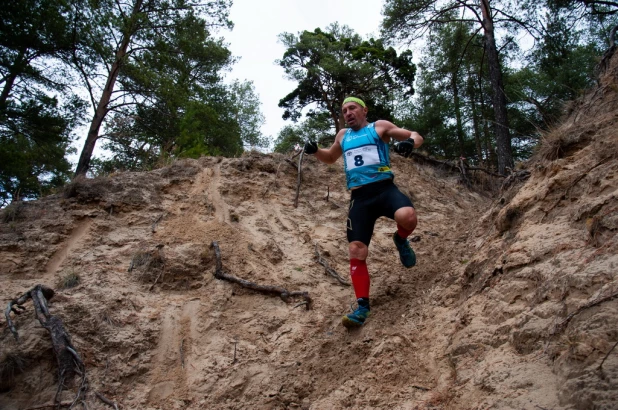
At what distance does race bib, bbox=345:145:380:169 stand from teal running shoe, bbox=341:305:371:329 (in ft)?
3.86

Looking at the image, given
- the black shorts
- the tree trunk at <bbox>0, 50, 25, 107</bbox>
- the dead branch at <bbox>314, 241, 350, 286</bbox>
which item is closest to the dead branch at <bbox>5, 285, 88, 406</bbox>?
the black shorts

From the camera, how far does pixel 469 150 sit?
16.0m

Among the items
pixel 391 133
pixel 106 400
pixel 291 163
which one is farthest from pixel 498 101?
pixel 106 400

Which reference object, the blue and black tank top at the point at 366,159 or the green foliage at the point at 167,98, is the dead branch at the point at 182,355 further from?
the green foliage at the point at 167,98

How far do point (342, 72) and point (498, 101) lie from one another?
6.94 meters

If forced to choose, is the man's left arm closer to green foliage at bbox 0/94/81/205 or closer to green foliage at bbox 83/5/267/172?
green foliage at bbox 83/5/267/172

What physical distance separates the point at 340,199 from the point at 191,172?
2.18 meters

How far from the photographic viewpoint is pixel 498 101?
28.1 feet

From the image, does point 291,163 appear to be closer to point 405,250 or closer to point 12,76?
point 405,250

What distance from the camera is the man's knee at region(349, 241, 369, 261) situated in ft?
11.1

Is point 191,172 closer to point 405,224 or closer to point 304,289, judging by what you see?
point 304,289

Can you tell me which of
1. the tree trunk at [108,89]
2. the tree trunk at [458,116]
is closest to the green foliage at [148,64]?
the tree trunk at [108,89]

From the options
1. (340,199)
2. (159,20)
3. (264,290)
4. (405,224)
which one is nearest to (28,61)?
(159,20)

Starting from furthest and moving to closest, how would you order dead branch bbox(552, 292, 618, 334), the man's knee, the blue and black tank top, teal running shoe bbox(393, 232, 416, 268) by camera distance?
teal running shoe bbox(393, 232, 416, 268) → the blue and black tank top → the man's knee → dead branch bbox(552, 292, 618, 334)
